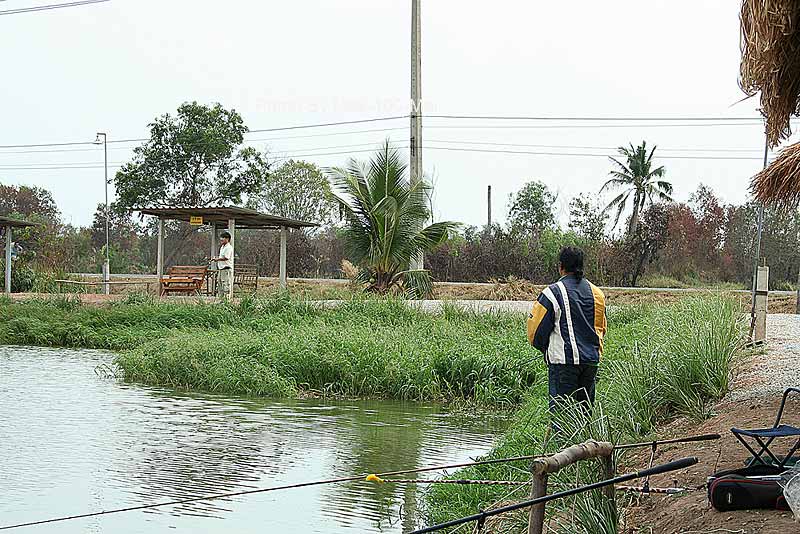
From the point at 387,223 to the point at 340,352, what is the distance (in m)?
11.2

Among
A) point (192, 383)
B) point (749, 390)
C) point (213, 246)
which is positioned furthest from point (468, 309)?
point (749, 390)

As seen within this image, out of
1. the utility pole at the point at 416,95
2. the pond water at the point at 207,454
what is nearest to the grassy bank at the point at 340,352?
the pond water at the point at 207,454

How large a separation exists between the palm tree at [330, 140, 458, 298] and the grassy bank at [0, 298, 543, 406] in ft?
17.5

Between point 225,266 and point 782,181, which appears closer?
point 782,181

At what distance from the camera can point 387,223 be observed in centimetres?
2633

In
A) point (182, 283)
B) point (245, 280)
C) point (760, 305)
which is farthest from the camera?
point (245, 280)

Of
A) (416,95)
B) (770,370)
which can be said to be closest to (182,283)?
(416,95)

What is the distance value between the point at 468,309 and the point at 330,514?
Result: 1373cm

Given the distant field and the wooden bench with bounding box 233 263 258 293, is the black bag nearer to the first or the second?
the distant field

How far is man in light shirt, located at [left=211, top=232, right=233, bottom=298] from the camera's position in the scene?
82.4 feet

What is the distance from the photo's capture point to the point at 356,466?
9719mm

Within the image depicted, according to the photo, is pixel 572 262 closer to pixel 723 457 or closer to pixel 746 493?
pixel 723 457

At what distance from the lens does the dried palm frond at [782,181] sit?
23.8ft

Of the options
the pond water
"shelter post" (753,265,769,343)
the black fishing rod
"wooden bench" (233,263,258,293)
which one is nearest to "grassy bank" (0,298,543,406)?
the pond water
